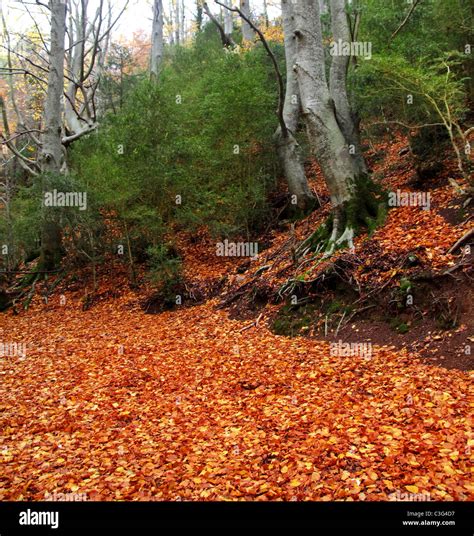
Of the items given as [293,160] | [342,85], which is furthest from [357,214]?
[293,160]

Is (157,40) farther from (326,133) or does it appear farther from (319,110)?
(326,133)

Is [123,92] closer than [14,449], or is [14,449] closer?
[14,449]

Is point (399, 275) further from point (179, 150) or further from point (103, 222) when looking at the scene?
point (103, 222)

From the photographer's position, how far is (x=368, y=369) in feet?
16.0

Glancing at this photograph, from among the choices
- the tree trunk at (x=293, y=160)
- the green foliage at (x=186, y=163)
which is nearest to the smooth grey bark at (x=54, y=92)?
the green foliage at (x=186, y=163)

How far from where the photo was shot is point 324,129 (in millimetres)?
7684

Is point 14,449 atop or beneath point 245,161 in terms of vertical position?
beneath

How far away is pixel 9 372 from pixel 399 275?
601cm

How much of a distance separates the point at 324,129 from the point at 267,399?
17.0 ft

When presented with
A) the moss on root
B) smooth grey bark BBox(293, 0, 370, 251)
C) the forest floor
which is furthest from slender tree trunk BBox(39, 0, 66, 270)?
the moss on root

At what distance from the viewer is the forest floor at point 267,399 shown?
3.09m

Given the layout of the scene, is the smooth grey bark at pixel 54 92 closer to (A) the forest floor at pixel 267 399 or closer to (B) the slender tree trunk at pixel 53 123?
(B) the slender tree trunk at pixel 53 123

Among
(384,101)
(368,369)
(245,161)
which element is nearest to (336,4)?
(384,101)

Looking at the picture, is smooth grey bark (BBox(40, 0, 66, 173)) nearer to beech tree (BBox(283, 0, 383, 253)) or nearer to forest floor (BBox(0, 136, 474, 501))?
forest floor (BBox(0, 136, 474, 501))
